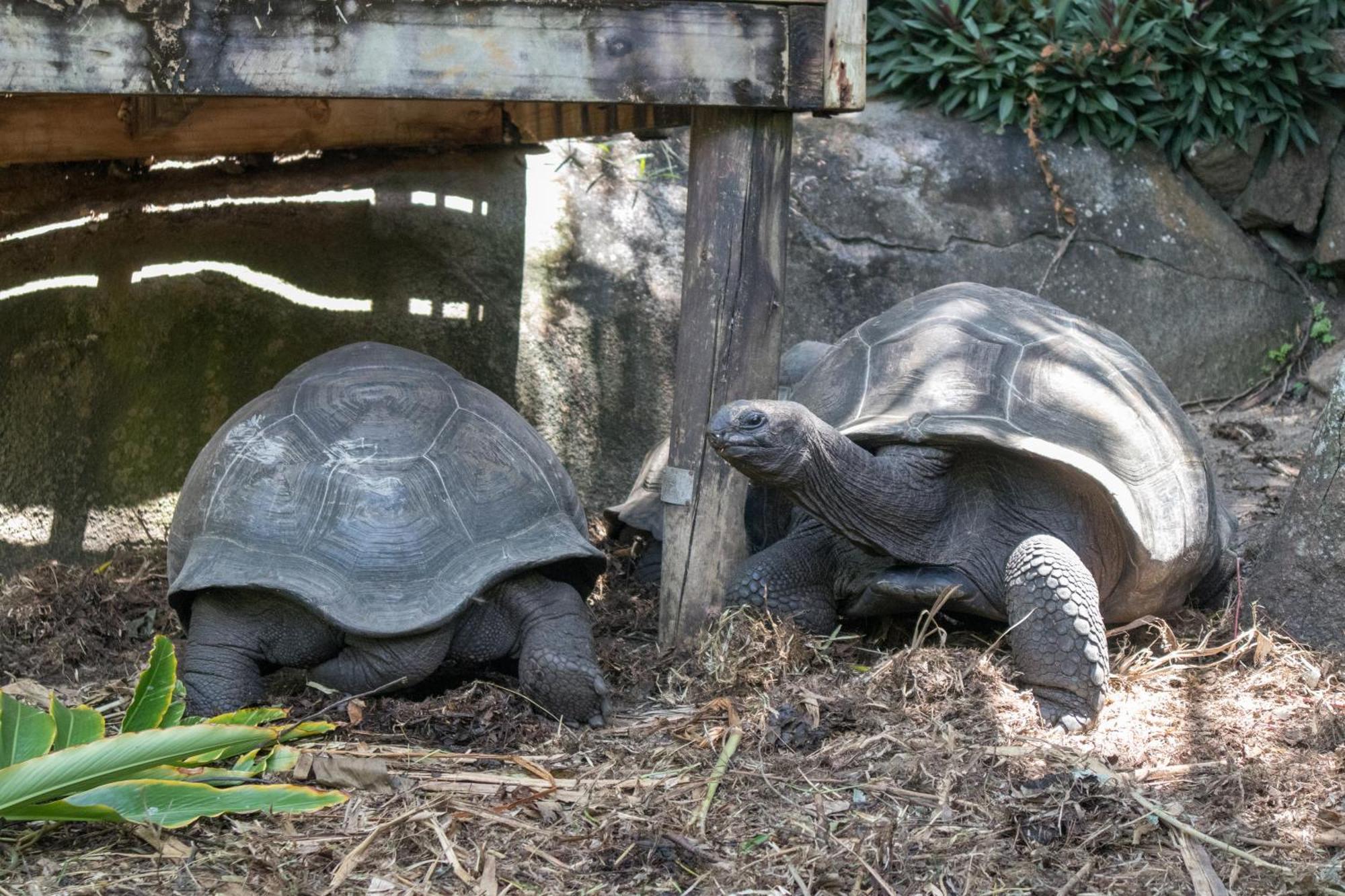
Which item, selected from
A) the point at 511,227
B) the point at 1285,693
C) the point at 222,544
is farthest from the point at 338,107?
the point at 1285,693

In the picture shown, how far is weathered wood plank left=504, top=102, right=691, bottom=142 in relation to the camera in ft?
16.5

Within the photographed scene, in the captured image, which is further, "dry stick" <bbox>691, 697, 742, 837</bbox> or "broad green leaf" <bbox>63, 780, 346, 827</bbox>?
"dry stick" <bbox>691, 697, 742, 837</bbox>

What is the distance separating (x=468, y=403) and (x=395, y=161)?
2088 millimetres

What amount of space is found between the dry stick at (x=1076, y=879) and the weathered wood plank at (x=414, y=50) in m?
2.06

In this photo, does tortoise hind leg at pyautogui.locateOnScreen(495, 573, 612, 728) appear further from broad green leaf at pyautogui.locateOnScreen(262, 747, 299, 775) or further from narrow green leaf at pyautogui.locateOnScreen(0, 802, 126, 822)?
narrow green leaf at pyautogui.locateOnScreen(0, 802, 126, 822)

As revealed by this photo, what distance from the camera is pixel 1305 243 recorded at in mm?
7102

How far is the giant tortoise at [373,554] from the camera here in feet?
11.9

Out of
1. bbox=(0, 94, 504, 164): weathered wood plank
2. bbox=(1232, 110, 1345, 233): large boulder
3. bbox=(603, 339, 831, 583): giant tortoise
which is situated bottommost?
bbox=(603, 339, 831, 583): giant tortoise

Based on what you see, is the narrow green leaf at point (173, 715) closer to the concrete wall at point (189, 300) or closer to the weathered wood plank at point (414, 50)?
the weathered wood plank at point (414, 50)

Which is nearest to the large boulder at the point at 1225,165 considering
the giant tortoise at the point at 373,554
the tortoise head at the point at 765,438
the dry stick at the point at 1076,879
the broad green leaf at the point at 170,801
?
the tortoise head at the point at 765,438

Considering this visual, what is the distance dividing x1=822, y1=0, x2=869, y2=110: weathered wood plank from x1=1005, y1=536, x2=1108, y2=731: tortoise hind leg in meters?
1.32

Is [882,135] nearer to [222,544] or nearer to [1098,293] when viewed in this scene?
[1098,293]

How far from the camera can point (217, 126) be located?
5.09 metres

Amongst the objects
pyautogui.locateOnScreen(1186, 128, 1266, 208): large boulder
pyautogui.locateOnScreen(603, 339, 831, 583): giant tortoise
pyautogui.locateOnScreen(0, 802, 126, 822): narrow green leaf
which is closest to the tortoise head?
pyautogui.locateOnScreen(603, 339, 831, 583): giant tortoise
